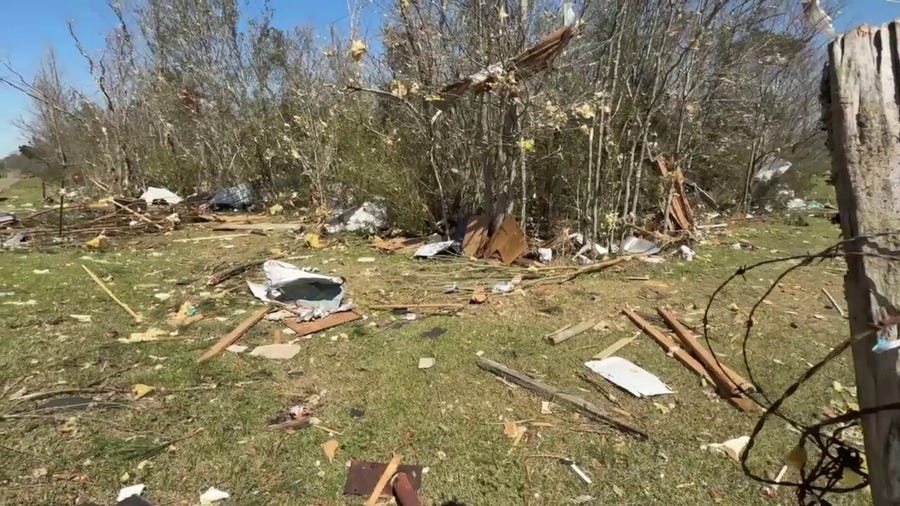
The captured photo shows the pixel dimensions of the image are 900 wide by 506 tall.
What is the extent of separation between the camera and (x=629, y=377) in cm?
337

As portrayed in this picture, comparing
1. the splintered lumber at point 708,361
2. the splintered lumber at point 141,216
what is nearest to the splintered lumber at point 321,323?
the splintered lumber at point 708,361

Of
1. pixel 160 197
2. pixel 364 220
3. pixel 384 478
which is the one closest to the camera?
pixel 384 478

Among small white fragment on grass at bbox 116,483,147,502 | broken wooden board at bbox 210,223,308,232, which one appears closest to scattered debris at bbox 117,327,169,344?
small white fragment on grass at bbox 116,483,147,502

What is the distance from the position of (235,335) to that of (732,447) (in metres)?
3.28

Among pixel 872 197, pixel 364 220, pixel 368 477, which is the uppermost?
pixel 872 197

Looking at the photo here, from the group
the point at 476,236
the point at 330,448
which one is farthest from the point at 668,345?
the point at 476,236

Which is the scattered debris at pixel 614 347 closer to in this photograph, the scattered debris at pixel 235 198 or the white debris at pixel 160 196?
the scattered debris at pixel 235 198

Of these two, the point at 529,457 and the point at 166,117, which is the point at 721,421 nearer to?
the point at 529,457

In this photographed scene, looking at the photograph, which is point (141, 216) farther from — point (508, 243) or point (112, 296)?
point (508, 243)

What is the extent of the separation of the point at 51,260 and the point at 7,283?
117cm

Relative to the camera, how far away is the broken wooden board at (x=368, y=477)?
2388mm

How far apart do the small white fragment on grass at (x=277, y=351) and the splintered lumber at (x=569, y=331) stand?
183cm

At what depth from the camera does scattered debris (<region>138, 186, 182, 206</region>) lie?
10867mm

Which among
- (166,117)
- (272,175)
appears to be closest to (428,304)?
(272,175)
